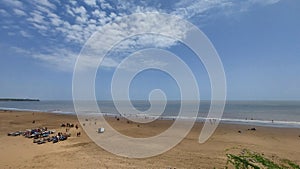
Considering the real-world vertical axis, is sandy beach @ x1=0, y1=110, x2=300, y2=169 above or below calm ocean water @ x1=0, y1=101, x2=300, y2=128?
below

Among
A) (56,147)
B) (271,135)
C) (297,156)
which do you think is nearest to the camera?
(297,156)

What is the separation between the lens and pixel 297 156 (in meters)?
17.0

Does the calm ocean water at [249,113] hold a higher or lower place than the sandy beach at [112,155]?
higher

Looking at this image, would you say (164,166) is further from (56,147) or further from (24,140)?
(24,140)

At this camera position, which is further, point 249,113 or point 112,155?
point 249,113

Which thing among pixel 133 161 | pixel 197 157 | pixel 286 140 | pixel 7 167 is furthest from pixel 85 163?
pixel 286 140

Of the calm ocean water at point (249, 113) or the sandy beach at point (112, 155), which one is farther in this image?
the calm ocean water at point (249, 113)

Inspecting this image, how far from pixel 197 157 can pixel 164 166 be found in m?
3.17

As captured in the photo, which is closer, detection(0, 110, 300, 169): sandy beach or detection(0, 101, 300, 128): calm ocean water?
detection(0, 110, 300, 169): sandy beach

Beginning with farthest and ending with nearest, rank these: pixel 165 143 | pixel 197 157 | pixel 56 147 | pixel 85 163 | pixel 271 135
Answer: pixel 271 135, pixel 165 143, pixel 56 147, pixel 197 157, pixel 85 163

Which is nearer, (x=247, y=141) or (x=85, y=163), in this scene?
(x=85, y=163)

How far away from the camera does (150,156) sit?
51.8 ft

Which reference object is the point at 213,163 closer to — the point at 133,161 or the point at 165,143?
the point at 133,161

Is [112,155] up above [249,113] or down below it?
below
